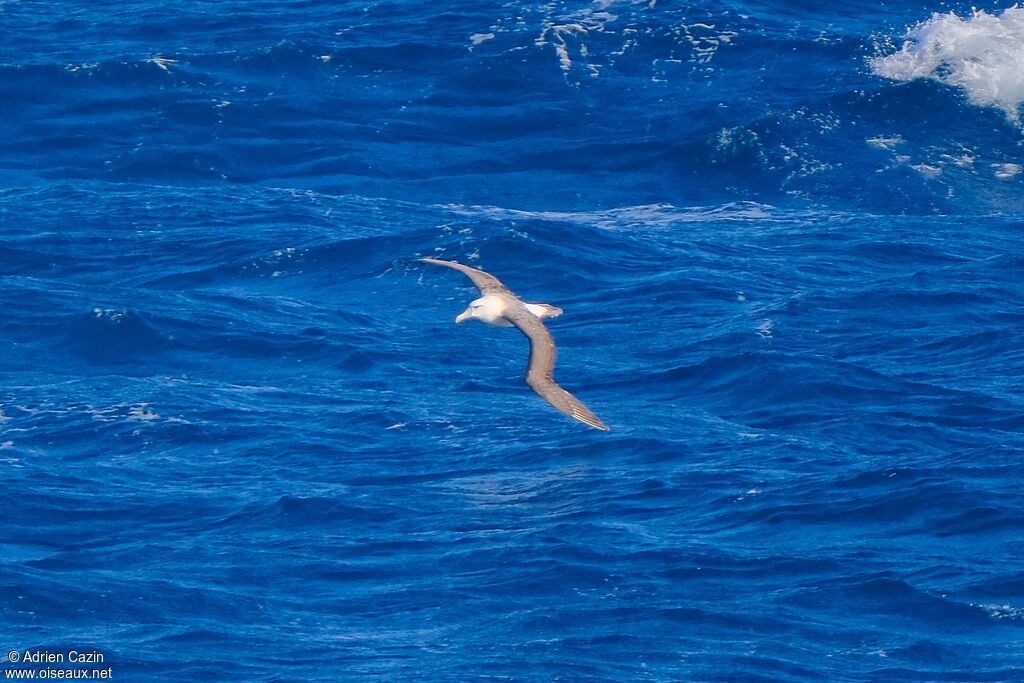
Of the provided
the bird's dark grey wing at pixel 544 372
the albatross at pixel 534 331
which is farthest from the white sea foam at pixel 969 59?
the bird's dark grey wing at pixel 544 372

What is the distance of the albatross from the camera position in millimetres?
22312

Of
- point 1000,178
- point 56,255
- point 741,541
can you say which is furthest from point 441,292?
point 1000,178

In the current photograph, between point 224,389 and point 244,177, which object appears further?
point 244,177

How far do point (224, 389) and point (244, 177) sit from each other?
12303mm

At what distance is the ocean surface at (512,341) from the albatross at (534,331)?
2.89 meters

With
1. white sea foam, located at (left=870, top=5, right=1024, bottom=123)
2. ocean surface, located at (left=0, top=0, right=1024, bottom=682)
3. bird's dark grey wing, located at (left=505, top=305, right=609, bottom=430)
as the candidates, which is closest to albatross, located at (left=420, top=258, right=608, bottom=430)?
bird's dark grey wing, located at (left=505, top=305, right=609, bottom=430)

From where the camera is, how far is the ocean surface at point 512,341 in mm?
24359

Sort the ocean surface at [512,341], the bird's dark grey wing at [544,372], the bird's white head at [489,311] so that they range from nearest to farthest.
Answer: the bird's dark grey wing at [544,372]
the ocean surface at [512,341]
the bird's white head at [489,311]

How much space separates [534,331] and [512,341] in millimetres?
9755

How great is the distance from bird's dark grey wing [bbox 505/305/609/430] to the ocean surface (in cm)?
312

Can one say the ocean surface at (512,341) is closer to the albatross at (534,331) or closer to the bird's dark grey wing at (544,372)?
the albatross at (534,331)

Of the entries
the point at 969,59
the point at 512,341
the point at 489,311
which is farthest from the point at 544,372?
the point at 969,59

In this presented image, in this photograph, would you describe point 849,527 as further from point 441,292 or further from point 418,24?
point 418,24

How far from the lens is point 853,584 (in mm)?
24922
